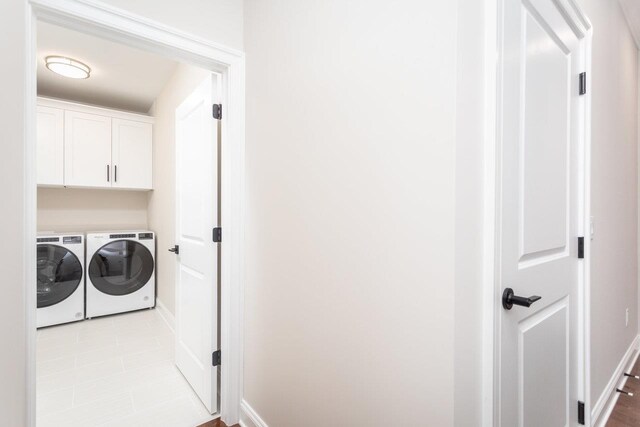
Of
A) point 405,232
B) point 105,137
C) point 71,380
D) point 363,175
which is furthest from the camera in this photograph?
point 105,137

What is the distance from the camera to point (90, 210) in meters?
3.86

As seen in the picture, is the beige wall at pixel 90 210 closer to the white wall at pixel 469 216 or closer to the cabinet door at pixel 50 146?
the cabinet door at pixel 50 146

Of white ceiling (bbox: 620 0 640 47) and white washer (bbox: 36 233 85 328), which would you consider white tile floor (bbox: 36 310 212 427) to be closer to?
white washer (bbox: 36 233 85 328)

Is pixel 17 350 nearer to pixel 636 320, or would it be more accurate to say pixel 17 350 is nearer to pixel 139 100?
pixel 139 100

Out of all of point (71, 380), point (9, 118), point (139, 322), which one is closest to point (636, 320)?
point (9, 118)

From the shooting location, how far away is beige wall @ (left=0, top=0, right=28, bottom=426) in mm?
1080

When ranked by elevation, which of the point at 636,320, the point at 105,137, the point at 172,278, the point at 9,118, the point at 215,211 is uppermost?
the point at 105,137

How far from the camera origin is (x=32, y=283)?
117 centimetres

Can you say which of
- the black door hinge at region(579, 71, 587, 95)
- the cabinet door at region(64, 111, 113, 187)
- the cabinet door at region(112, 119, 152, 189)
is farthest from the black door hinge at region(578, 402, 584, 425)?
the cabinet door at region(64, 111, 113, 187)

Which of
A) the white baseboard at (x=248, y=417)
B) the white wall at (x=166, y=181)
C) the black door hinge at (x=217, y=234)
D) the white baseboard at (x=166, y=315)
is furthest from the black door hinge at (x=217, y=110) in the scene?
the white baseboard at (x=166, y=315)

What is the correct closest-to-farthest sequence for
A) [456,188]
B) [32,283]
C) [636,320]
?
[456,188]
[32,283]
[636,320]

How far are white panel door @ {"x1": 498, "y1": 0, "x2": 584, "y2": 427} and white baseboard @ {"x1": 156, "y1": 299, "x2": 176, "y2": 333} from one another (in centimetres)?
307

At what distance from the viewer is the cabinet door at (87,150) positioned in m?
3.38

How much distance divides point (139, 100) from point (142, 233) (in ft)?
5.73
